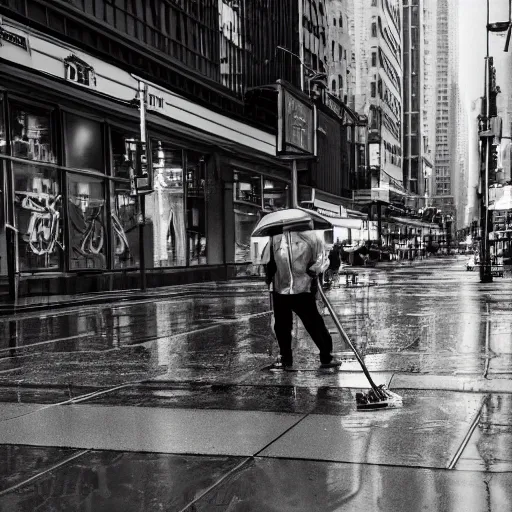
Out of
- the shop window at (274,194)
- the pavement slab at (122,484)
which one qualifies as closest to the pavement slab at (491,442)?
the pavement slab at (122,484)

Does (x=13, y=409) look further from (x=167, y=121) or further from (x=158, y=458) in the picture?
(x=167, y=121)

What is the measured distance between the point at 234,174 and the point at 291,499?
3517 centimetres

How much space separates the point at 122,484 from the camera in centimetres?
464

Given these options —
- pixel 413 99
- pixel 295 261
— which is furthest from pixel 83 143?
pixel 413 99

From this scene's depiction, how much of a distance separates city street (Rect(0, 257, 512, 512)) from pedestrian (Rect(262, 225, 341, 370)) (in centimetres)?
36

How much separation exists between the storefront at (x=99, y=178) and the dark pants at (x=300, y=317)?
13.6 metres

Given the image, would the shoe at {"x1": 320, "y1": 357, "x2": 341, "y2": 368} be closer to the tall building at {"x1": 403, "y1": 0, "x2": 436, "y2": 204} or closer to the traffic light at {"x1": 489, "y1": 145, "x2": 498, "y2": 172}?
the traffic light at {"x1": 489, "y1": 145, "x2": 498, "y2": 172}

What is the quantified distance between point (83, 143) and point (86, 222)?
8.55 ft

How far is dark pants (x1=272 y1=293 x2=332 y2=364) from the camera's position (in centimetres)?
889

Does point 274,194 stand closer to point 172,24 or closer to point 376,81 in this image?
point 172,24

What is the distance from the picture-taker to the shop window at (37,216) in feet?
74.3

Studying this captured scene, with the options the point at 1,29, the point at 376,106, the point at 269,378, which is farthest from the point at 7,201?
the point at 376,106

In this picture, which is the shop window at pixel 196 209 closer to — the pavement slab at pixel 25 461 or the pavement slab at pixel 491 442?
the pavement slab at pixel 491 442

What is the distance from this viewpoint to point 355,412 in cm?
651
